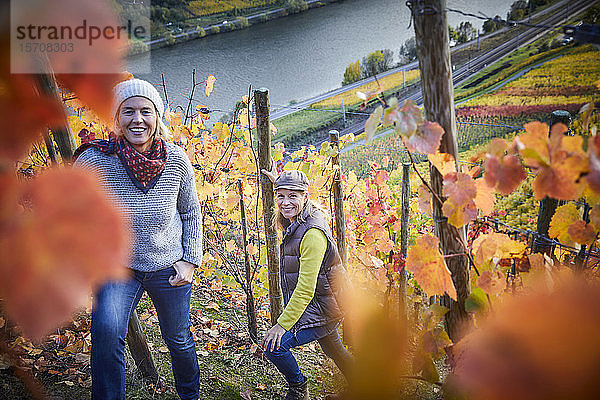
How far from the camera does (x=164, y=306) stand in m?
1.49

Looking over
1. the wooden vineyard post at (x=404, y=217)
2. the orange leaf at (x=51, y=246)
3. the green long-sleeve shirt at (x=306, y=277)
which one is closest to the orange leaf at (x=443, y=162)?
the green long-sleeve shirt at (x=306, y=277)

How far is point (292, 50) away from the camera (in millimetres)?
10609

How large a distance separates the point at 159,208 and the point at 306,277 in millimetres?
561

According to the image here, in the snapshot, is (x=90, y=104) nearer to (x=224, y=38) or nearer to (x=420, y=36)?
(x=420, y=36)

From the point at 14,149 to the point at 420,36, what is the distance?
2.90 feet

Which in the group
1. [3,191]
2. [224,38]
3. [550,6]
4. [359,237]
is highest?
[224,38]

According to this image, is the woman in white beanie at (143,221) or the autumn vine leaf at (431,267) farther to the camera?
the woman in white beanie at (143,221)

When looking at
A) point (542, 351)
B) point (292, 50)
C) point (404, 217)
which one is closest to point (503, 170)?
point (542, 351)

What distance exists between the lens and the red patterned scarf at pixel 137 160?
1341mm

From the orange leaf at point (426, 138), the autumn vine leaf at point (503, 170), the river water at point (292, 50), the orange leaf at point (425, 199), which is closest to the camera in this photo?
the autumn vine leaf at point (503, 170)

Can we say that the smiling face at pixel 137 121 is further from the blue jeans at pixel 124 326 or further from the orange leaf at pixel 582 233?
the orange leaf at pixel 582 233

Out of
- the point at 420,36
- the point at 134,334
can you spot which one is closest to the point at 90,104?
the point at 420,36

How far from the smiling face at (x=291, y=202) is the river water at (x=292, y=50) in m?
6.76

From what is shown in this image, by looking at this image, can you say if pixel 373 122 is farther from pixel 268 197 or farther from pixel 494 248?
pixel 268 197
